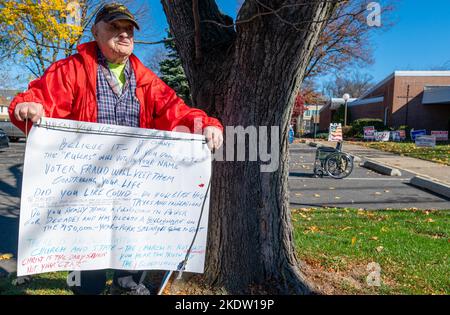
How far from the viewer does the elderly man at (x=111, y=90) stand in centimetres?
221

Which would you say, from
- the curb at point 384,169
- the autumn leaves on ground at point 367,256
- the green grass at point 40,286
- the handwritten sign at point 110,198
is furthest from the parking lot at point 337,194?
the handwritten sign at point 110,198

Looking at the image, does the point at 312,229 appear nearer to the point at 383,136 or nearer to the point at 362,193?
the point at 362,193

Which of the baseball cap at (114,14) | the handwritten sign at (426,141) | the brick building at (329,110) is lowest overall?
the handwritten sign at (426,141)

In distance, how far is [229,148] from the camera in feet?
9.09

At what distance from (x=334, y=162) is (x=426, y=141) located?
12.5 metres

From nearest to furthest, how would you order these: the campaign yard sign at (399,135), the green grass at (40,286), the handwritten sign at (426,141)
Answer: the green grass at (40,286)
the handwritten sign at (426,141)
the campaign yard sign at (399,135)

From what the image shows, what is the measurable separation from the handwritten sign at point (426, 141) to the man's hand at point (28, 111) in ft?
68.8

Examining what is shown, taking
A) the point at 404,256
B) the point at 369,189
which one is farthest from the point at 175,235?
the point at 369,189

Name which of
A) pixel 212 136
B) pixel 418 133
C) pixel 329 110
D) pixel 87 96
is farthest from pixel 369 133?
pixel 87 96

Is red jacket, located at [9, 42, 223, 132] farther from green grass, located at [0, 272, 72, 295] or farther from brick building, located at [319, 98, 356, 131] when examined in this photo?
brick building, located at [319, 98, 356, 131]

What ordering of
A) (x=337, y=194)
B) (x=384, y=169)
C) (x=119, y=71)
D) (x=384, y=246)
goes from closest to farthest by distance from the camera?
(x=119, y=71) < (x=384, y=246) < (x=337, y=194) < (x=384, y=169)

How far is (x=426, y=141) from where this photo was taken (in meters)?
19.9

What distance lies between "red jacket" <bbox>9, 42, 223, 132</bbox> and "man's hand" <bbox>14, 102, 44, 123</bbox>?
44 millimetres

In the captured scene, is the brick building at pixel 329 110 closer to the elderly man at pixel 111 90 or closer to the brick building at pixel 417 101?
the brick building at pixel 417 101
